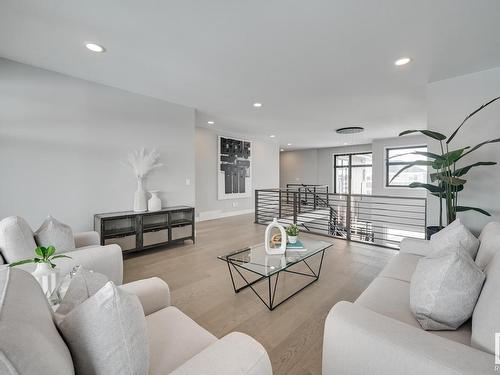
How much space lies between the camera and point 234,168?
675 centimetres

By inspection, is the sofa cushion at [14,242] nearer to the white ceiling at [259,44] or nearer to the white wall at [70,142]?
the white wall at [70,142]

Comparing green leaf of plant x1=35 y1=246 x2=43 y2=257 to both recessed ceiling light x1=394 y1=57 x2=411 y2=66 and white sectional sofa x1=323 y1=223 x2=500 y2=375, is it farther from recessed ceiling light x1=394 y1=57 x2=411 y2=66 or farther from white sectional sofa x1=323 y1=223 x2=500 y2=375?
recessed ceiling light x1=394 y1=57 x2=411 y2=66

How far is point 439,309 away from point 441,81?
3.27 metres

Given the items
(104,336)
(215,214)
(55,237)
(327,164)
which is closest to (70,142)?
(55,237)

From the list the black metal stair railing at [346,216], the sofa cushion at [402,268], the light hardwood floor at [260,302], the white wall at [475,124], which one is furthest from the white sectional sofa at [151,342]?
the black metal stair railing at [346,216]

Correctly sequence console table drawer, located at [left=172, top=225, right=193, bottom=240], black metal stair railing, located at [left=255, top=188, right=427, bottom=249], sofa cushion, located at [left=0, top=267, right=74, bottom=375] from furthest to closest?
black metal stair railing, located at [left=255, top=188, right=427, bottom=249] < console table drawer, located at [left=172, top=225, right=193, bottom=240] < sofa cushion, located at [left=0, top=267, right=74, bottom=375]

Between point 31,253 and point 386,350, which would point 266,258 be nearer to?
point 386,350

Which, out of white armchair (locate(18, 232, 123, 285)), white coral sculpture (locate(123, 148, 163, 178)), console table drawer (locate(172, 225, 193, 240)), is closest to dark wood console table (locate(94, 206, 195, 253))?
console table drawer (locate(172, 225, 193, 240))

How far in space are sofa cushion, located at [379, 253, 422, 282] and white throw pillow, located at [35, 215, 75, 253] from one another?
2678mm

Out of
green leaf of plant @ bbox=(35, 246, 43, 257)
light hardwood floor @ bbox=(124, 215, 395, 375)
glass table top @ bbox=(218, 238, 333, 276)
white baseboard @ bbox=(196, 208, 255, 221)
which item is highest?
green leaf of plant @ bbox=(35, 246, 43, 257)

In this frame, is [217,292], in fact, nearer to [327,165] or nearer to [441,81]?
[441,81]

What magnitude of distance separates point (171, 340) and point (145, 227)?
9.14 ft

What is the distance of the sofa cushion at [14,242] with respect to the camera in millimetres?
1657

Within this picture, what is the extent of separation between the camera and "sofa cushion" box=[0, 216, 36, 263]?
166 centimetres
